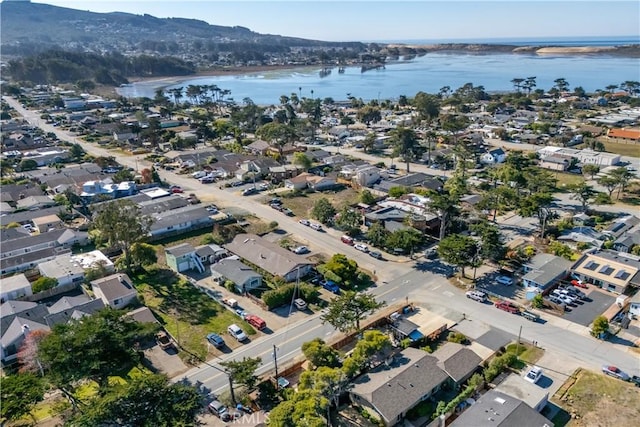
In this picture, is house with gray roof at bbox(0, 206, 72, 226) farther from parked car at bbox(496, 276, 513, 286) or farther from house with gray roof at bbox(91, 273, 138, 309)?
parked car at bbox(496, 276, 513, 286)

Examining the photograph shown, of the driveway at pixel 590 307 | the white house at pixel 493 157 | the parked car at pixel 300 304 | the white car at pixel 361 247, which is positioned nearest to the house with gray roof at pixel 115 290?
the parked car at pixel 300 304

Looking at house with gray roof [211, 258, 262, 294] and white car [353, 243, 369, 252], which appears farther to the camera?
white car [353, 243, 369, 252]

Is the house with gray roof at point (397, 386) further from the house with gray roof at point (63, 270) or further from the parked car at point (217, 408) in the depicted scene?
the house with gray roof at point (63, 270)

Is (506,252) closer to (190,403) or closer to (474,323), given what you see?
(474,323)

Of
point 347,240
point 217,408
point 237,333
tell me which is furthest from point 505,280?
point 217,408

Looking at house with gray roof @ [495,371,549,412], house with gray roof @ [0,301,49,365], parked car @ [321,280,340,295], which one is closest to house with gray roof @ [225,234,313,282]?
parked car @ [321,280,340,295]
